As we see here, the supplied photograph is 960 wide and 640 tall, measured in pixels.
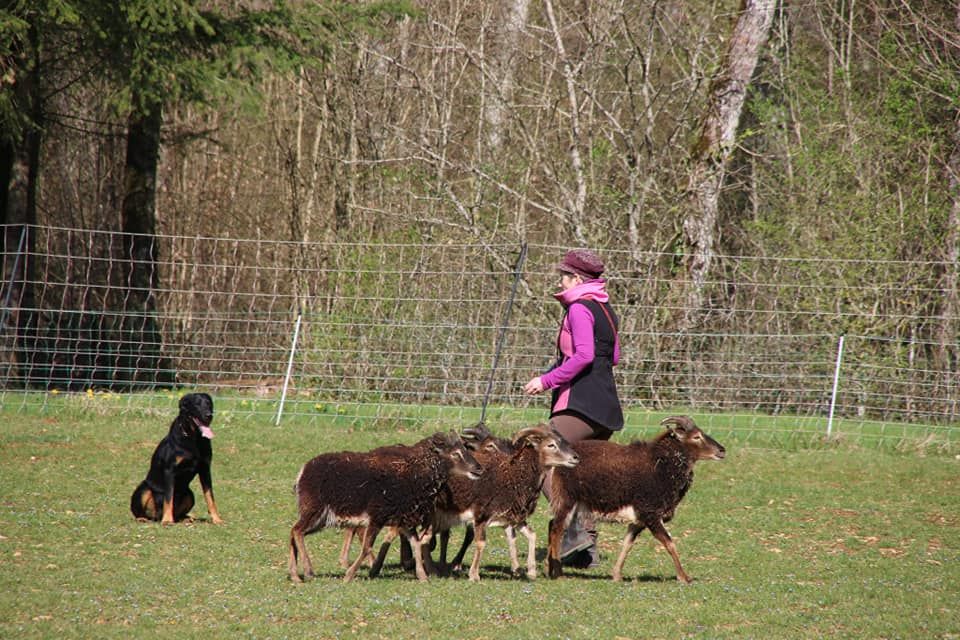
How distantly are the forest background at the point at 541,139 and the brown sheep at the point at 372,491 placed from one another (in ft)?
26.6

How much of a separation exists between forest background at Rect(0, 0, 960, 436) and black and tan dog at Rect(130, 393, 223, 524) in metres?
6.36

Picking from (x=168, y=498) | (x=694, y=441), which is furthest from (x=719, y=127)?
(x=168, y=498)

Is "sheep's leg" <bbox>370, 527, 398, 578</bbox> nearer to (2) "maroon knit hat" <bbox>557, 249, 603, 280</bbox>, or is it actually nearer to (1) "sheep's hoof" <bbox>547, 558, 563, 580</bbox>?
(1) "sheep's hoof" <bbox>547, 558, 563, 580</bbox>

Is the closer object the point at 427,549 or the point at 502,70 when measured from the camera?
the point at 427,549

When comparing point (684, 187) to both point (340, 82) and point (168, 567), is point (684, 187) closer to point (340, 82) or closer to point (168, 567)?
point (340, 82)

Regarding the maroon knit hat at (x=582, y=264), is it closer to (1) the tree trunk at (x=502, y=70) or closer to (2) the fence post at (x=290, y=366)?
(2) the fence post at (x=290, y=366)

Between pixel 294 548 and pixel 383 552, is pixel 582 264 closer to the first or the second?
pixel 383 552

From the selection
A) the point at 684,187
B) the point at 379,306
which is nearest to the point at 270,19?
the point at 379,306

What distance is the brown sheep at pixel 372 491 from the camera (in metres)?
7.98

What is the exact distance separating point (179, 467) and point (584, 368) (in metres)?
4.05

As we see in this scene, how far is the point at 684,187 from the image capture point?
19703 mm

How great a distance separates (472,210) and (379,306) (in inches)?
157

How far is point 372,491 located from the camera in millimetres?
8039

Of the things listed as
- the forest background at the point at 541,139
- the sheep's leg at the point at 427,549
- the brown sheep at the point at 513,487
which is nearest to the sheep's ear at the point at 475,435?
the brown sheep at the point at 513,487
